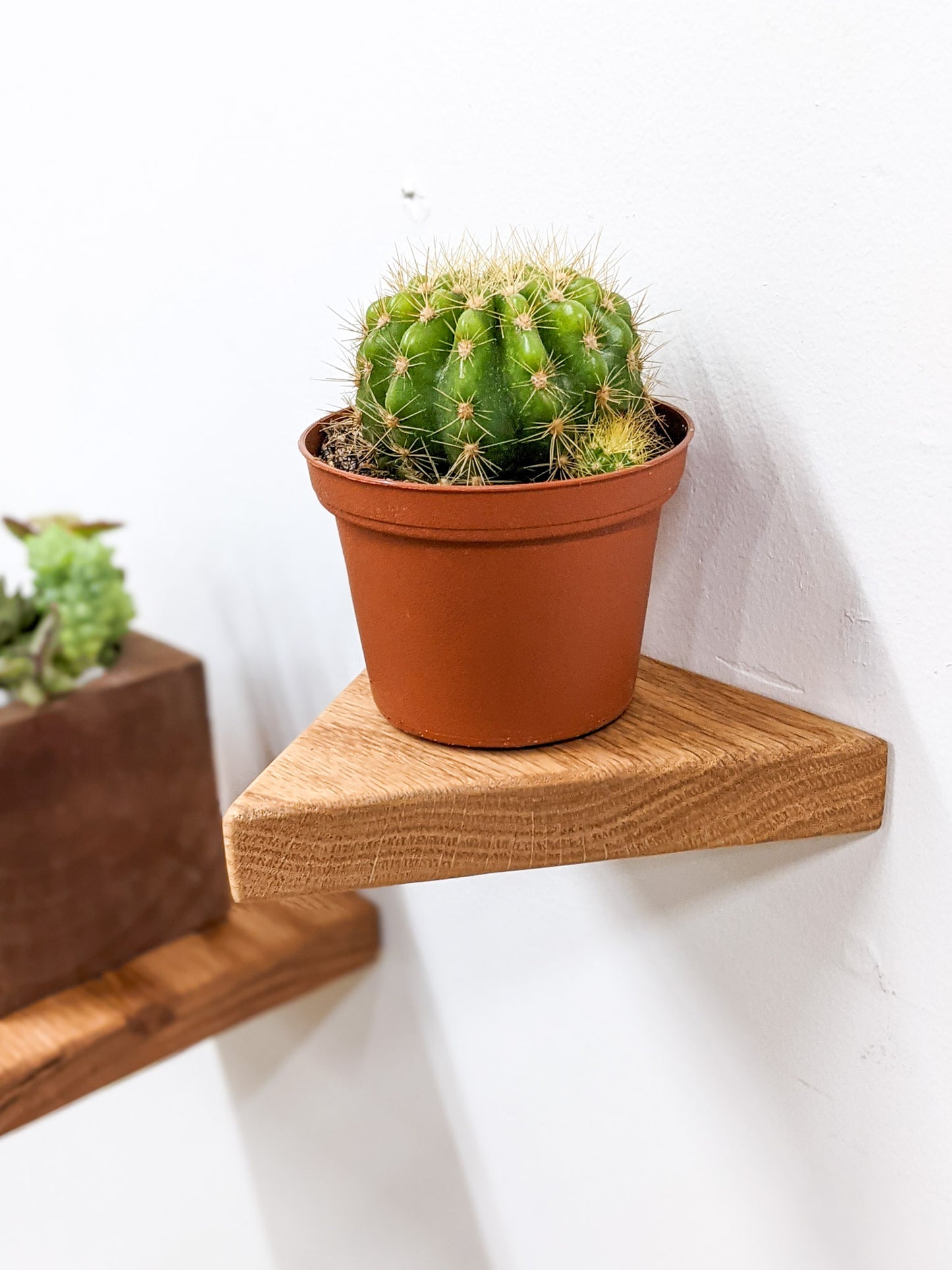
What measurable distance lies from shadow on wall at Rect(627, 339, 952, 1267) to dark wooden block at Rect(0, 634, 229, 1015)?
475 millimetres

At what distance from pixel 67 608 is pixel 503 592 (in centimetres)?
57

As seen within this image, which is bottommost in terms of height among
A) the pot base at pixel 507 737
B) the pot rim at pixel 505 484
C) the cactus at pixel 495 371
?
the pot base at pixel 507 737

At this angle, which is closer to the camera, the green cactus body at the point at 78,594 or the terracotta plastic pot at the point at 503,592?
the terracotta plastic pot at the point at 503,592

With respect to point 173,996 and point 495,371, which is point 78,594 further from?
point 495,371

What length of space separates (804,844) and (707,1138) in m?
0.26

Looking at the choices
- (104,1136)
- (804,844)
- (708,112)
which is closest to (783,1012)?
(804,844)

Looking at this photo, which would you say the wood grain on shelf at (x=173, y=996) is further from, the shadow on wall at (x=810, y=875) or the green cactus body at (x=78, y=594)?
the shadow on wall at (x=810, y=875)

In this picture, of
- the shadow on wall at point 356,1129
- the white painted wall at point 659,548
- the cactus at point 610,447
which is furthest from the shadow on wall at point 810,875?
the shadow on wall at point 356,1129

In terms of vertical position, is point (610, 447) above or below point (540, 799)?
above

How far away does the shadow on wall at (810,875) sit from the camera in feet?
1.70

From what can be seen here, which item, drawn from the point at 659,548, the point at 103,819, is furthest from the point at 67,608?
the point at 659,548

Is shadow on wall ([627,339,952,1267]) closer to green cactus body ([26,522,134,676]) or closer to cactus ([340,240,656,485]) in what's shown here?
cactus ([340,240,656,485])

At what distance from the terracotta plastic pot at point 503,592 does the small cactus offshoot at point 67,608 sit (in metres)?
0.46

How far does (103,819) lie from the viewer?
2.93 ft
